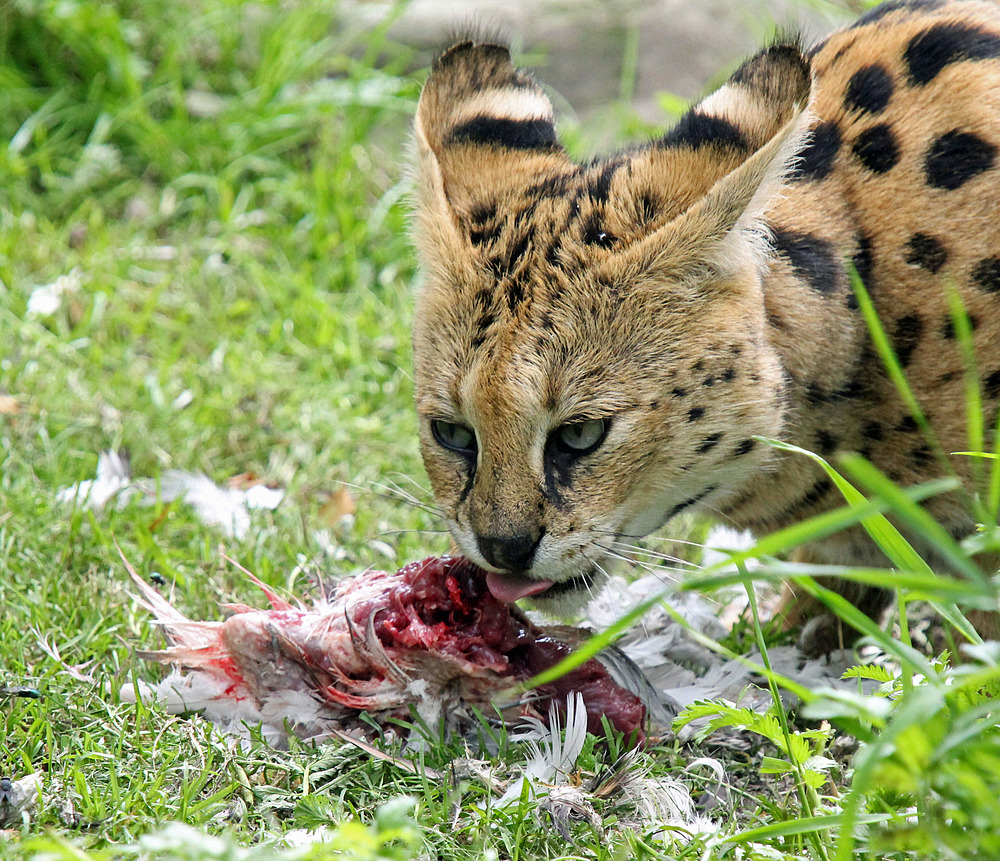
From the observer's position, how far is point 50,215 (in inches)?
244

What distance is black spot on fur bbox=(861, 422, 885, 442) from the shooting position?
10.9ft

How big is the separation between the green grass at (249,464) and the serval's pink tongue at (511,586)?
1.19 feet

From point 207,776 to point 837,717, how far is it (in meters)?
1.59

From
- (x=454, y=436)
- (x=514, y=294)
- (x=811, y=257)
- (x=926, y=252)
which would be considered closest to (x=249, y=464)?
(x=454, y=436)

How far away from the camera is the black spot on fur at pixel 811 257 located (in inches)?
126

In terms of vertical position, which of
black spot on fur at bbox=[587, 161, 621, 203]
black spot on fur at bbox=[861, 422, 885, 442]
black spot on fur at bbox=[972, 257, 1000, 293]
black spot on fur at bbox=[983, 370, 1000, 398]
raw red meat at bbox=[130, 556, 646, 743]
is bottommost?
raw red meat at bbox=[130, 556, 646, 743]

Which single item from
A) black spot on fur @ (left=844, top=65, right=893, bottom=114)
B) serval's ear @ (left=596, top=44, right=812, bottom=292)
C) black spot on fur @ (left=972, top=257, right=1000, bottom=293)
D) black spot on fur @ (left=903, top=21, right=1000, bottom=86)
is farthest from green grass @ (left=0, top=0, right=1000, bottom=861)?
black spot on fur @ (left=903, top=21, right=1000, bottom=86)

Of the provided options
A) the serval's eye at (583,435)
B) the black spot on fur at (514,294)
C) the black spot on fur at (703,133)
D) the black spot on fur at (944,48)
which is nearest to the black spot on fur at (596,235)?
the black spot on fur at (514,294)

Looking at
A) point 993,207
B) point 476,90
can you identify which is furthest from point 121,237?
point 993,207

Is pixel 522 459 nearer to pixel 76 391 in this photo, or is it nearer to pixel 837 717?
pixel 837 717

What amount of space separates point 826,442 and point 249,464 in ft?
7.77

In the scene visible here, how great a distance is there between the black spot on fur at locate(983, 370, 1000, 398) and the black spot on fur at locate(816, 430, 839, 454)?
419 millimetres

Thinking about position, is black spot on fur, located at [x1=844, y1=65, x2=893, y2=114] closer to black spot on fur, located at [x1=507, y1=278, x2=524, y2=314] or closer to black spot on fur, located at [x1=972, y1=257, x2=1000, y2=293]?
black spot on fur, located at [x1=972, y1=257, x2=1000, y2=293]

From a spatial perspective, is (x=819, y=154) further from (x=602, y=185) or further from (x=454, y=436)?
(x=454, y=436)
